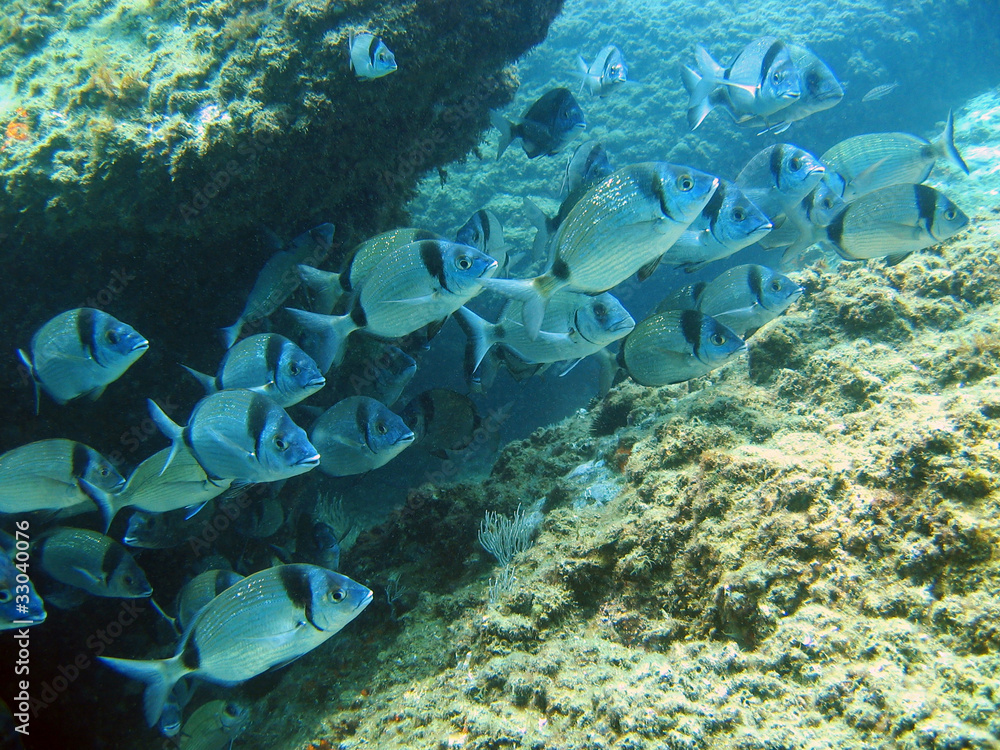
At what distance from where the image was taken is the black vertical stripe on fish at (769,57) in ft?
14.6

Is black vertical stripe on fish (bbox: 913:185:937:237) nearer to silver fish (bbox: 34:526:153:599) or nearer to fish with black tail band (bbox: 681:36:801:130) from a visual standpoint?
fish with black tail band (bbox: 681:36:801:130)

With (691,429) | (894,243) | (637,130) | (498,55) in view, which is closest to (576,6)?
(637,130)

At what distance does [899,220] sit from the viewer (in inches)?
139

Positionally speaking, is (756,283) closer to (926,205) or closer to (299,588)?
(926,205)

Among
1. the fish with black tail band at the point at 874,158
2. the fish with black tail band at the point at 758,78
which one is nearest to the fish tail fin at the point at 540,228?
the fish with black tail band at the point at 758,78

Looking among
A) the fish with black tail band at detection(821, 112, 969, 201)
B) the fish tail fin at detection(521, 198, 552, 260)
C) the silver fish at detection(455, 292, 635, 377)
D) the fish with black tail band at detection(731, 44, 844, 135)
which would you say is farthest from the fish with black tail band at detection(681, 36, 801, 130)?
the silver fish at detection(455, 292, 635, 377)

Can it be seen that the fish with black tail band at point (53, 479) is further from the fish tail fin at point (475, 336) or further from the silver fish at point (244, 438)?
the fish tail fin at point (475, 336)

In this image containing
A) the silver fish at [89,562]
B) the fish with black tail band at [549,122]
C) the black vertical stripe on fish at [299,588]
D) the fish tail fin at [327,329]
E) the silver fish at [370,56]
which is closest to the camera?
the black vertical stripe on fish at [299,588]

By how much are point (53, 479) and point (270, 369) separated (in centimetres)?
169

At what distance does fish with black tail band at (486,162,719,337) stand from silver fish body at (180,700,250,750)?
148 inches

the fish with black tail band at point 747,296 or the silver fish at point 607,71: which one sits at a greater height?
the silver fish at point 607,71

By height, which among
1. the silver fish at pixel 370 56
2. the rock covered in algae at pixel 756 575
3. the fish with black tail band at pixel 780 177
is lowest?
the rock covered in algae at pixel 756 575

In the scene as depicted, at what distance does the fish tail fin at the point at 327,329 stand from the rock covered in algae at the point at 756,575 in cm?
154

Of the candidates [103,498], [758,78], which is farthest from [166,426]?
[758,78]
